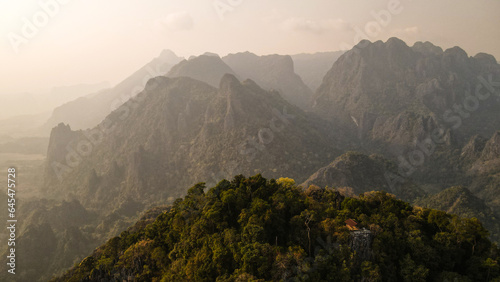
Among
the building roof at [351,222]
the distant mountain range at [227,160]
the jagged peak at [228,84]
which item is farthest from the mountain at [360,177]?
the jagged peak at [228,84]

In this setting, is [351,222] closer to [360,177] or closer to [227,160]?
[360,177]

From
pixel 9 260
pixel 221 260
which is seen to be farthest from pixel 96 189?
pixel 221 260

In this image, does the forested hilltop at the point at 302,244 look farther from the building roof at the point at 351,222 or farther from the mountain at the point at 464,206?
the mountain at the point at 464,206

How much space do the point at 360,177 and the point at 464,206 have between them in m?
38.3

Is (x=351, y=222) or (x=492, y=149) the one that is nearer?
(x=351, y=222)

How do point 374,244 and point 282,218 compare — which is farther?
point 282,218

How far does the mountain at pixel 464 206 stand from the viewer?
103600 millimetres

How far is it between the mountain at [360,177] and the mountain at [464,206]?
31.9 feet

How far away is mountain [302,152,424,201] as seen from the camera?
124m

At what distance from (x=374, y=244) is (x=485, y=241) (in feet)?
54.0

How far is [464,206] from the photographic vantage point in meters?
109

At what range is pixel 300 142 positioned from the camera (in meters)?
169

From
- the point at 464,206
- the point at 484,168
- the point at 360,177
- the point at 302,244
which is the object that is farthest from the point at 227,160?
the point at 484,168

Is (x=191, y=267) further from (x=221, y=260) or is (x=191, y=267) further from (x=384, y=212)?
(x=384, y=212)
